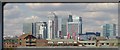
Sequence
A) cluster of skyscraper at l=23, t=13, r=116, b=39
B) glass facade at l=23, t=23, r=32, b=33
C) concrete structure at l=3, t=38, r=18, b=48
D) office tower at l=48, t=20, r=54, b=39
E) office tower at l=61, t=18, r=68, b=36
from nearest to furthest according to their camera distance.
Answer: concrete structure at l=3, t=38, r=18, b=48, office tower at l=48, t=20, r=54, b=39, cluster of skyscraper at l=23, t=13, r=116, b=39, glass facade at l=23, t=23, r=32, b=33, office tower at l=61, t=18, r=68, b=36

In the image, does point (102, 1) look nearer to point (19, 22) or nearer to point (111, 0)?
point (111, 0)

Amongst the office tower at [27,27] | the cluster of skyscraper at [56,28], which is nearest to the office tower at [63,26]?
the cluster of skyscraper at [56,28]

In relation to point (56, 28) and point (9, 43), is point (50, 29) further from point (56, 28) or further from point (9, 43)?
point (9, 43)

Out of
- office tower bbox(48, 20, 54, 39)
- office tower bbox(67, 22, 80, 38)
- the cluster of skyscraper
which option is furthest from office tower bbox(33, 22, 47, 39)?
office tower bbox(67, 22, 80, 38)

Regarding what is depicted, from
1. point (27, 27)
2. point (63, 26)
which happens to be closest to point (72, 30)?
point (63, 26)

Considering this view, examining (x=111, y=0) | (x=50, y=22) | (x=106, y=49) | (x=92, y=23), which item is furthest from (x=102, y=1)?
(x=50, y=22)

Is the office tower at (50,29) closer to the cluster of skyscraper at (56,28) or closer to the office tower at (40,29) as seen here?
the cluster of skyscraper at (56,28)

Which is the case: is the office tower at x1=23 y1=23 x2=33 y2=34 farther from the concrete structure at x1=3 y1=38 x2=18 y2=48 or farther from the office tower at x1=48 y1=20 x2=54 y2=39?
the office tower at x1=48 y1=20 x2=54 y2=39

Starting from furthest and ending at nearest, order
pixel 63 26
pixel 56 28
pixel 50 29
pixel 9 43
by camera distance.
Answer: pixel 63 26 → pixel 50 29 → pixel 56 28 → pixel 9 43

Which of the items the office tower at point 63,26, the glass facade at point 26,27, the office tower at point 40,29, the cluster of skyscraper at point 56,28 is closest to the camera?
the cluster of skyscraper at point 56,28
